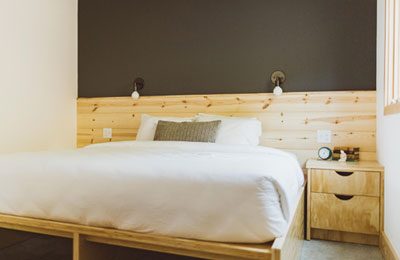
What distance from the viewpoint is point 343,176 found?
7.63 ft

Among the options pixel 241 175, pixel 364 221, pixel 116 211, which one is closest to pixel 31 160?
pixel 116 211

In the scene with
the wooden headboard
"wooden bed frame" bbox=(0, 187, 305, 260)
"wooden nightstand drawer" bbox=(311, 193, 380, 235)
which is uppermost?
the wooden headboard

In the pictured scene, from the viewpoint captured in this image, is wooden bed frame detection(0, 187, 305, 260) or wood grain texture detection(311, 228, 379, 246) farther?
wood grain texture detection(311, 228, 379, 246)

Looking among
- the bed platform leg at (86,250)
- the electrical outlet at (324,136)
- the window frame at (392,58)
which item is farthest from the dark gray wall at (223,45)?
the bed platform leg at (86,250)

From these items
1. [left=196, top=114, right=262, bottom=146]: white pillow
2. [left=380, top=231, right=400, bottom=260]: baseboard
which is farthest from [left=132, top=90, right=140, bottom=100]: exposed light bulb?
[left=380, top=231, right=400, bottom=260]: baseboard

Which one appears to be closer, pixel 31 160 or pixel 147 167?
pixel 147 167

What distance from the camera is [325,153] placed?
271cm

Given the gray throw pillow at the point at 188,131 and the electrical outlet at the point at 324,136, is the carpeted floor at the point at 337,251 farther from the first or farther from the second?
the gray throw pillow at the point at 188,131

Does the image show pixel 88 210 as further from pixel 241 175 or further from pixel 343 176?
pixel 343 176

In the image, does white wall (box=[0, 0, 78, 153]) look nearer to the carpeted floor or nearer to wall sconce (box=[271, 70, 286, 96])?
wall sconce (box=[271, 70, 286, 96])

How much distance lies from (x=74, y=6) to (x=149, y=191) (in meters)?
3.04

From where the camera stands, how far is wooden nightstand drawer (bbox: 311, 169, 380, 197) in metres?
2.25

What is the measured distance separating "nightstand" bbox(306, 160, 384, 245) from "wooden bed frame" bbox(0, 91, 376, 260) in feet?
0.49

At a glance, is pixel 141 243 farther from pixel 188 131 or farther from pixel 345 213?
pixel 345 213
